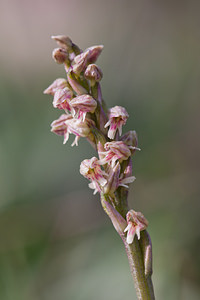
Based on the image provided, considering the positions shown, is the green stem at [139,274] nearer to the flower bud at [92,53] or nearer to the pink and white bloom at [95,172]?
the pink and white bloom at [95,172]

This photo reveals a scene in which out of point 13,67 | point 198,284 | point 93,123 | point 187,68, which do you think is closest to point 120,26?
point 187,68

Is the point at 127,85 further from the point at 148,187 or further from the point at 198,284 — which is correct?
the point at 198,284

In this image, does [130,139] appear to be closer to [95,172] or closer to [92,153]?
[95,172]

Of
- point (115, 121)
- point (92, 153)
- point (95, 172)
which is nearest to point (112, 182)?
point (95, 172)

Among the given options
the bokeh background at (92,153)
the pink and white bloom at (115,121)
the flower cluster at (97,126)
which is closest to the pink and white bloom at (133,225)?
the flower cluster at (97,126)

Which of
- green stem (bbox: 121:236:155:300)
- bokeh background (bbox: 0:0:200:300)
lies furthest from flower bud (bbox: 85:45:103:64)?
bokeh background (bbox: 0:0:200:300)

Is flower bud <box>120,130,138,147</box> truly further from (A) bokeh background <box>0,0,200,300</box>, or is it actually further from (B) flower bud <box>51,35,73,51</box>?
(A) bokeh background <box>0,0,200,300</box>
